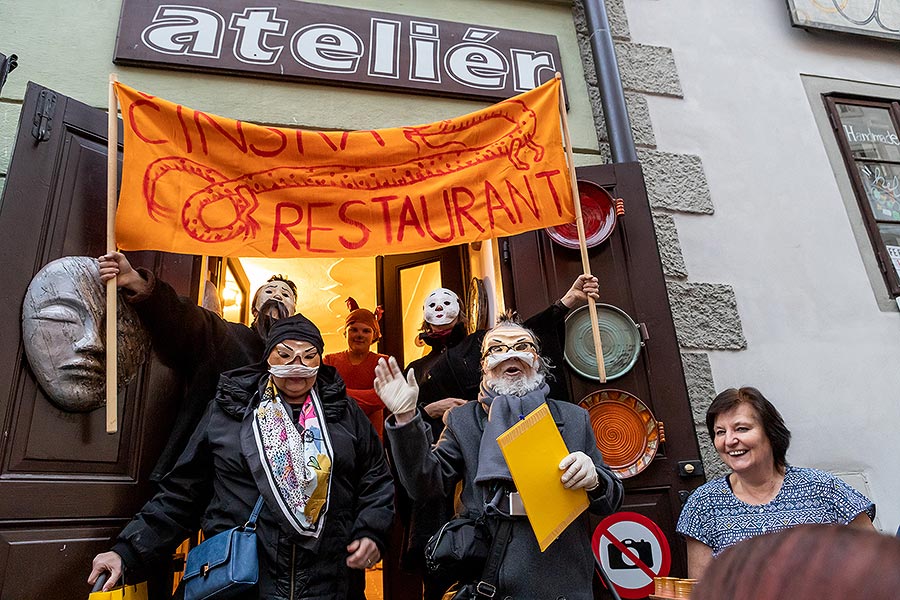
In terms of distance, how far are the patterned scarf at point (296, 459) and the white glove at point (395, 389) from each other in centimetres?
48

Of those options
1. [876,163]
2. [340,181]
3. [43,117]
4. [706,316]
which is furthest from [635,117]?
[43,117]

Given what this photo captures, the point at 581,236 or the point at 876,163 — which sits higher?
the point at 876,163

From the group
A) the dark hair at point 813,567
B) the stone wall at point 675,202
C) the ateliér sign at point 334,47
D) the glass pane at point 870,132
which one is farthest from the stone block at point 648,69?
the dark hair at point 813,567

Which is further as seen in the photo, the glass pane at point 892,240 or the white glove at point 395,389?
the glass pane at point 892,240

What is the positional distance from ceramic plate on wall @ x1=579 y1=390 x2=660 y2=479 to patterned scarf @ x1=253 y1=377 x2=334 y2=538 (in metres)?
1.68

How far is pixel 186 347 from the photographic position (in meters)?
3.27

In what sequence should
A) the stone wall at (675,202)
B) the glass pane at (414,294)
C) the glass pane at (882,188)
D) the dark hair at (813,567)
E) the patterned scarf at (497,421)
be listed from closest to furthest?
the dark hair at (813,567)
the patterned scarf at (497,421)
the stone wall at (675,202)
the glass pane at (882,188)
the glass pane at (414,294)

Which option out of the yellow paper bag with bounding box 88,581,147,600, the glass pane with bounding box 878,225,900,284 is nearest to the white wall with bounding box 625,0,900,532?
the glass pane with bounding box 878,225,900,284

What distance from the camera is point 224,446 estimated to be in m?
2.59

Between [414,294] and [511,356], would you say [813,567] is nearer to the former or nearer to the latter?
[511,356]

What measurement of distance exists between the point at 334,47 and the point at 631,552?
3.76 meters

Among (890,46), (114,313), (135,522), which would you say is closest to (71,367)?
(114,313)

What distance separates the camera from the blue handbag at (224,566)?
2.29 metres

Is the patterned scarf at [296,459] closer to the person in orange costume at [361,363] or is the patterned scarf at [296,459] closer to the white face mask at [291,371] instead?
the white face mask at [291,371]
